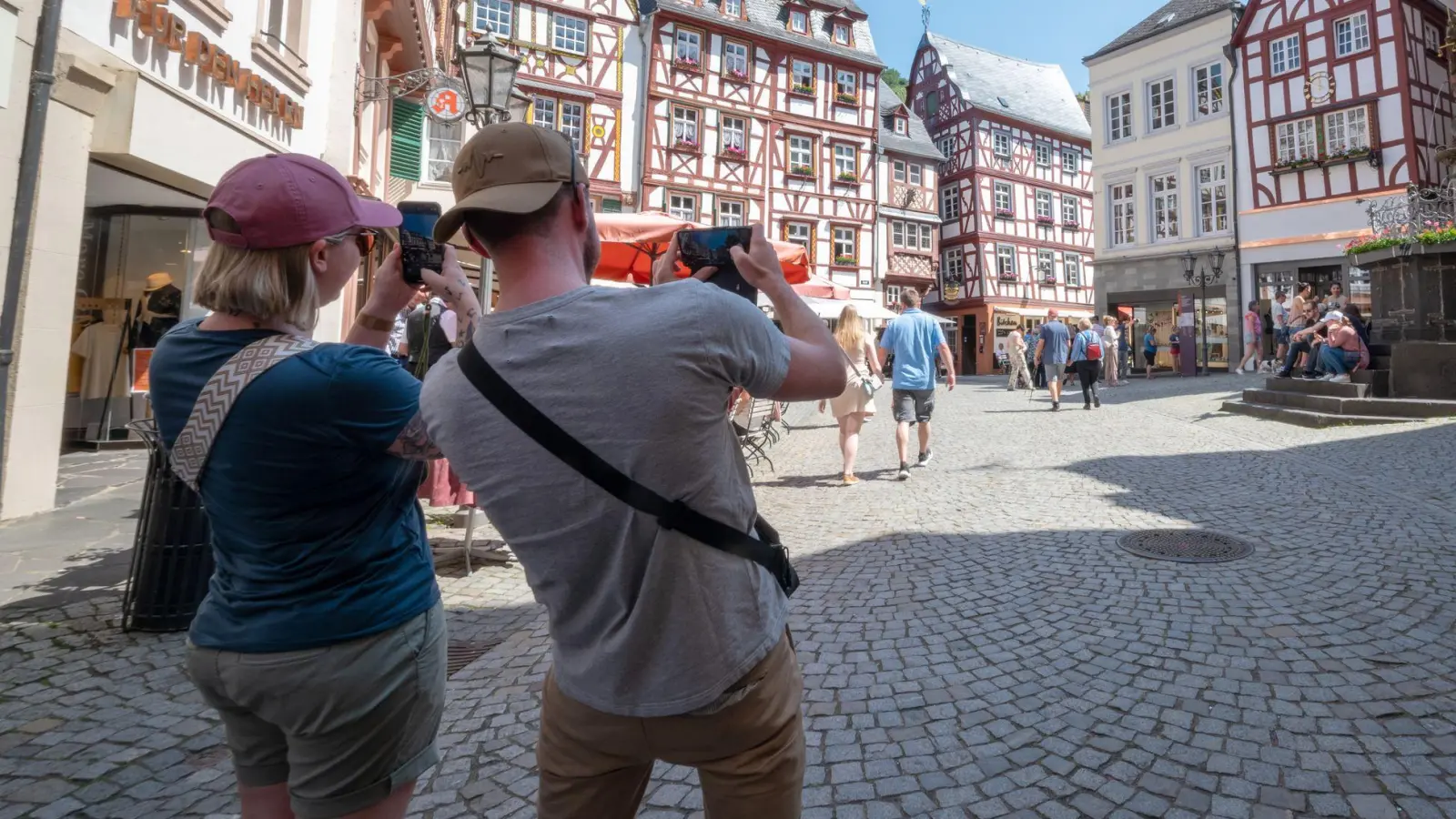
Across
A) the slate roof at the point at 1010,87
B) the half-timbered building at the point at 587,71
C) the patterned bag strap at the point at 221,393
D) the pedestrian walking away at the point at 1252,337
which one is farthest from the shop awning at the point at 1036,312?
the patterned bag strap at the point at 221,393

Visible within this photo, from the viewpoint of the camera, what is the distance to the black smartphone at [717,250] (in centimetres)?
144

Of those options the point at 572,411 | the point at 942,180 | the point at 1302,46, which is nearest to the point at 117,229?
the point at 572,411

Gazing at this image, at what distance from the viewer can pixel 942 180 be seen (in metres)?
35.9

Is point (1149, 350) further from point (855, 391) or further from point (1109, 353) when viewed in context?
point (855, 391)

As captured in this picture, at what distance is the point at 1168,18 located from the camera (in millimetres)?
26500

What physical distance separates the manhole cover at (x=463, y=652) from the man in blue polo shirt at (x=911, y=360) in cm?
495

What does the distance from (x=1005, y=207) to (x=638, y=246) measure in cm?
3220

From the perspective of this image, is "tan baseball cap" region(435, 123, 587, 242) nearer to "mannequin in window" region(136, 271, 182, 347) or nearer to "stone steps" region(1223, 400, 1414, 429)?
"mannequin in window" region(136, 271, 182, 347)

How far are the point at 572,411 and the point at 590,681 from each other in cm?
45

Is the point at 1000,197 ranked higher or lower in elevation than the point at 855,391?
higher

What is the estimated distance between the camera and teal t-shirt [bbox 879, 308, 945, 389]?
761cm

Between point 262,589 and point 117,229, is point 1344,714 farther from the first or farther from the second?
point 117,229

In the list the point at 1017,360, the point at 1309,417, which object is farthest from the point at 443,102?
the point at 1017,360

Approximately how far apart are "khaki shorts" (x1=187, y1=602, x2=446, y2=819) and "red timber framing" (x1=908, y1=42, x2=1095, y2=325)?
113 ft
